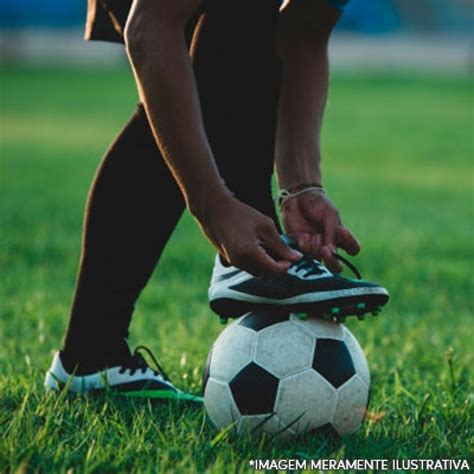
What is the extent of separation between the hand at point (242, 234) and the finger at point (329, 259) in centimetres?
47

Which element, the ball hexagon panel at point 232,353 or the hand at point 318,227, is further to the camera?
the hand at point 318,227

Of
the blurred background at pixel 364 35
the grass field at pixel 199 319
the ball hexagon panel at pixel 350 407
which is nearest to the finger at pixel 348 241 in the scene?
the ball hexagon panel at pixel 350 407

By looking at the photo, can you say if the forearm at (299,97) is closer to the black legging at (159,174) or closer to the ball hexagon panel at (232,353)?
the black legging at (159,174)

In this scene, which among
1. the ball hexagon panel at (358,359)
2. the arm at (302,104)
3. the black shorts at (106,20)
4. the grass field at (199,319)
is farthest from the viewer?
the arm at (302,104)

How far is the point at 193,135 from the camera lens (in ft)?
7.99

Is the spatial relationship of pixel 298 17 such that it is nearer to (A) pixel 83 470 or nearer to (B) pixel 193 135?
(B) pixel 193 135

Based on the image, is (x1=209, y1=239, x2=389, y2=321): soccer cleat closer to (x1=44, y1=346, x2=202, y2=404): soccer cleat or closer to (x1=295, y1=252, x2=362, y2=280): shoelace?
(x1=295, y1=252, x2=362, y2=280): shoelace

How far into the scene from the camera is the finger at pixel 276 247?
244 centimetres

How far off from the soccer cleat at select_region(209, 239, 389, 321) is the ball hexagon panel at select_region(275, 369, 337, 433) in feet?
0.56

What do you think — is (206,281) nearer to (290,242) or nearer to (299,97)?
(299,97)

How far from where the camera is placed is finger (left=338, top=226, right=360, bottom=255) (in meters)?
2.93

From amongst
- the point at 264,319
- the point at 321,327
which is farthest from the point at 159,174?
the point at 321,327

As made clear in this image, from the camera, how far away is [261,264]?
95.6 inches

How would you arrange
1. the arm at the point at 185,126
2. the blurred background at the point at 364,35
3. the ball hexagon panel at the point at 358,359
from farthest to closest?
the blurred background at the point at 364,35 < the ball hexagon panel at the point at 358,359 < the arm at the point at 185,126
